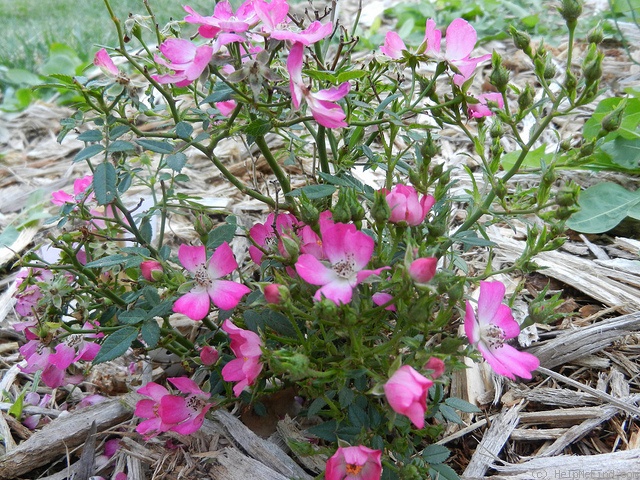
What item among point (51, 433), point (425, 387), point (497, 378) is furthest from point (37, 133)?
point (425, 387)

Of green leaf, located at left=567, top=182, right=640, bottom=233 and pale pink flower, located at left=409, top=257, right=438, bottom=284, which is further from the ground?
pale pink flower, located at left=409, top=257, right=438, bottom=284

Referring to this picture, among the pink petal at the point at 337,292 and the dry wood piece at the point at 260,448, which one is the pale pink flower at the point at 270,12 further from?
the dry wood piece at the point at 260,448

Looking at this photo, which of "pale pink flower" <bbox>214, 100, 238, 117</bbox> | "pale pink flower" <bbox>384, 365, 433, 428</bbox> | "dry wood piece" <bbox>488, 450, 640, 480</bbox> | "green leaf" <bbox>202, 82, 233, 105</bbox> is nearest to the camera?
"pale pink flower" <bbox>384, 365, 433, 428</bbox>

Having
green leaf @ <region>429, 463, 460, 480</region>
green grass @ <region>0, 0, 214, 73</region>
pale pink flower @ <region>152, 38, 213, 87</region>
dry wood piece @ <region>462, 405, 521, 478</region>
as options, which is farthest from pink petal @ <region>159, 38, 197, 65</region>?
green grass @ <region>0, 0, 214, 73</region>

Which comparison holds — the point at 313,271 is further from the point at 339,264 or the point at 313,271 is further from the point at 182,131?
the point at 182,131

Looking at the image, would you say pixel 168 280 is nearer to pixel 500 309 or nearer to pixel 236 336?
pixel 236 336

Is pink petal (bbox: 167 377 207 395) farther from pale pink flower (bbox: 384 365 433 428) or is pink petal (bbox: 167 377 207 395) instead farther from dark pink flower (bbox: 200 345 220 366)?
pale pink flower (bbox: 384 365 433 428)

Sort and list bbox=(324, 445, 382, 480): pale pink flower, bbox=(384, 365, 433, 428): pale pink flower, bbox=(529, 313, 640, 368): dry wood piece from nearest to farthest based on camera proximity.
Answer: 1. bbox=(384, 365, 433, 428): pale pink flower
2. bbox=(324, 445, 382, 480): pale pink flower
3. bbox=(529, 313, 640, 368): dry wood piece
